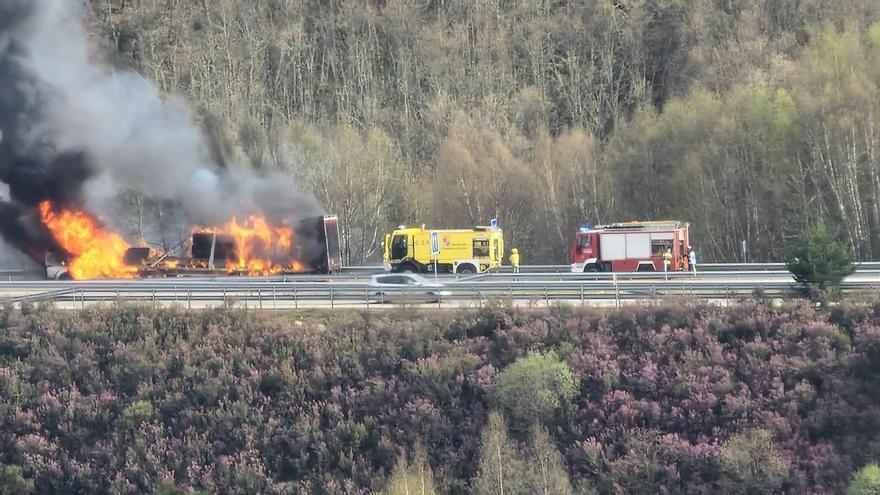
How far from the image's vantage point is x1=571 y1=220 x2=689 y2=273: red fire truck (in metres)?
42.4

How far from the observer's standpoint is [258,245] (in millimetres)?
42406

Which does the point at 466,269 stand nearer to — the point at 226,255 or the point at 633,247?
the point at 633,247

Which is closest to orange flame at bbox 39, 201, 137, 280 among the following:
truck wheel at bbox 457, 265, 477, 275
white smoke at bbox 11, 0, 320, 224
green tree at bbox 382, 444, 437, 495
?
white smoke at bbox 11, 0, 320, 224

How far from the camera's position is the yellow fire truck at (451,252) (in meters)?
44.6

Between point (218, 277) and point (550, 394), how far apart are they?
63.9 ft

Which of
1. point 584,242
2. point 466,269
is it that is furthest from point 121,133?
point 584,242

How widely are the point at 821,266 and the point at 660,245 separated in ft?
50.2

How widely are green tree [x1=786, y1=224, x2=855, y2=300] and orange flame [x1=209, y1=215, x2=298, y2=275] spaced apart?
2051 centimetres

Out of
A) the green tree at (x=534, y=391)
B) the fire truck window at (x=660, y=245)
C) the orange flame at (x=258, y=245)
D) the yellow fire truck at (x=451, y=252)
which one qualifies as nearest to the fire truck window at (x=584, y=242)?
the fire truck window at (x=660, y=245)

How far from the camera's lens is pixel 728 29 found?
68875mm

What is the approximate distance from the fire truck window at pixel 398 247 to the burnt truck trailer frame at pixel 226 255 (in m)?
2.91

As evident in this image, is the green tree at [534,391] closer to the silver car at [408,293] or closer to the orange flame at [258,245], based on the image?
the silver car at [408,293]

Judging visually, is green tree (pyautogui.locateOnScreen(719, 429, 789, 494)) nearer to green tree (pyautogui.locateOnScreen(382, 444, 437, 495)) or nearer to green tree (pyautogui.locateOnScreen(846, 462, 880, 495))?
green tree (pyautogui.locateOnScreen(846, 462, 880, 495))

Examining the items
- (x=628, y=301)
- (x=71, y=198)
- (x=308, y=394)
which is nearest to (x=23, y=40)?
(x=71, y=198)
